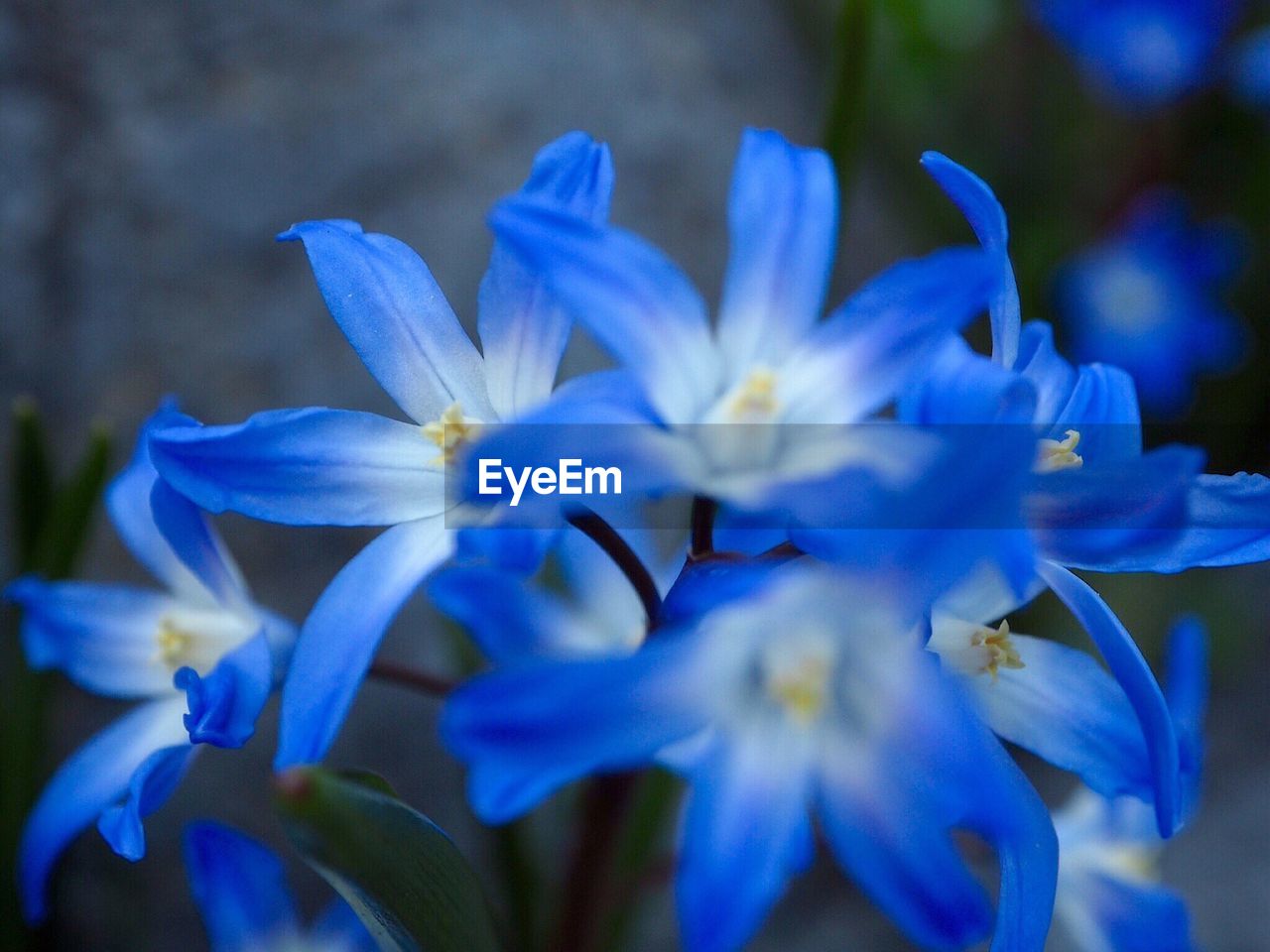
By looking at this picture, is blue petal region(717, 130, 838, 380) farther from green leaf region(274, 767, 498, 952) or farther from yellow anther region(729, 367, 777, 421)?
green leaf region(274, 767, 498, 952)

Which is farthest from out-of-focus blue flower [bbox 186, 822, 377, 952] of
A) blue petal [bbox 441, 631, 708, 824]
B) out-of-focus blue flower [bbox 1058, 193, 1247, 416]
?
out-of-focus blue flower [bbox 1058, 193, 1247, 416]

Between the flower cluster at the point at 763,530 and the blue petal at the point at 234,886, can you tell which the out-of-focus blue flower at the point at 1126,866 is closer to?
the flower cluster at the point at 763,530

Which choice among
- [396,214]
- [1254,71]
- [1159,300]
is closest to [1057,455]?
[396,214]

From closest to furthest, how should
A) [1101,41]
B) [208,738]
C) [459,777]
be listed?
[208,738]
[459,777]
[1101,41]

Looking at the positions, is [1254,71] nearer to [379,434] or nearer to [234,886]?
[379,434]

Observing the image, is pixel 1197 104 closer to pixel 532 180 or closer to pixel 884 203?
pixel 884 203

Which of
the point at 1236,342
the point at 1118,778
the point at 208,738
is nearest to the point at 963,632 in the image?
the point at 1118,778

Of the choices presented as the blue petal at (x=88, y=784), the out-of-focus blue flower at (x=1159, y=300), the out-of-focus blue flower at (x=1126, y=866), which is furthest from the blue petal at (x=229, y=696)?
the out-of-focus blue flower at (x=1159, y=300)
